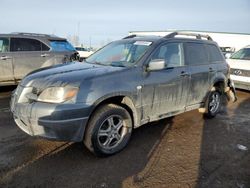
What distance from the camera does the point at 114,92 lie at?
3.84 metres

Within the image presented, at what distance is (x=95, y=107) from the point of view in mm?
3715

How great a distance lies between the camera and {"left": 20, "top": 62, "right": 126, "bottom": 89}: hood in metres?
3.60

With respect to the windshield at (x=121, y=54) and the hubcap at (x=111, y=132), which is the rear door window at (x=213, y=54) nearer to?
the windshield at (x=121, y=54)

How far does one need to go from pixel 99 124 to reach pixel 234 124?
3537 millimetres

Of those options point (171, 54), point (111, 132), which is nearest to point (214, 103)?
point (171, 54)

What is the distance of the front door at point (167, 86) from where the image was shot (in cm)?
437

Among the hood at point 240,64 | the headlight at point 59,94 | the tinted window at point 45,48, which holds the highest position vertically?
the tinted window at point 45,48

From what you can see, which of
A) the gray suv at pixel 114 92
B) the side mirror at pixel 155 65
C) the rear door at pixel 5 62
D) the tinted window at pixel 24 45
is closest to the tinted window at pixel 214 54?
the gray suv at pixel 114 92

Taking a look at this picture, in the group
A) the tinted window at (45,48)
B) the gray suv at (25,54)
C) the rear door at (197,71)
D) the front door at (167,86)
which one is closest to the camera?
the front door at (167,86)

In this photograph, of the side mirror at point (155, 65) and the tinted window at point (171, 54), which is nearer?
the side mirror at point (155, 65)

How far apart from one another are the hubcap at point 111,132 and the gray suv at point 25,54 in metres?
5.24

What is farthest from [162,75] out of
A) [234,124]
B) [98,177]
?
[234,124]

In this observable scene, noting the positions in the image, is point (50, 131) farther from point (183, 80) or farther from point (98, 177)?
point (183, 80)

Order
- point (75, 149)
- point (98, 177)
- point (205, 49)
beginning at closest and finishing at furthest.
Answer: point (98, 177)
point (75, 149)
point (205, 49)
